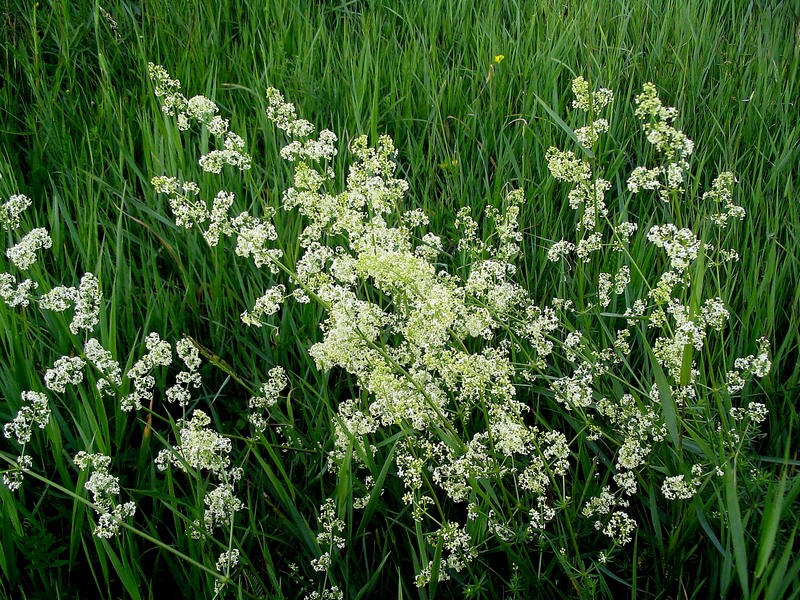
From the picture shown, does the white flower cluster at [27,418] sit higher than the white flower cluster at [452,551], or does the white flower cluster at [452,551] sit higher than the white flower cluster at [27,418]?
the white flower cluster at [27,418]

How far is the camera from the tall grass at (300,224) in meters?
1.86

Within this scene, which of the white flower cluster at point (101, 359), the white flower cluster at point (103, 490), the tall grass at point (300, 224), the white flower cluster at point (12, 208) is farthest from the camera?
the white flower cluster at point (12, 208)

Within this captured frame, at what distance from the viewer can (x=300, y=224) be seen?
287 centimetres

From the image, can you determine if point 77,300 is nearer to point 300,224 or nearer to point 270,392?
point 270,392

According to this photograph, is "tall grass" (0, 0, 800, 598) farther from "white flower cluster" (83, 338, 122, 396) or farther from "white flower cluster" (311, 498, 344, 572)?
"white flower cluster" (83, 338, 122, 396)

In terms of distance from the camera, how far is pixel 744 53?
4039 millimetres

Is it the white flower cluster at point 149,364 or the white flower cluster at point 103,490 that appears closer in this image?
the white flower cluster at point 103,490

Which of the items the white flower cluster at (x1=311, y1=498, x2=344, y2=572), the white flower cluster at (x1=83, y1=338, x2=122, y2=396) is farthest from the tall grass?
the white flower cluster at (x1=83, y1=338, x2=122, y2=396)

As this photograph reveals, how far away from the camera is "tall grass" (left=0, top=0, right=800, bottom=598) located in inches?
73.4

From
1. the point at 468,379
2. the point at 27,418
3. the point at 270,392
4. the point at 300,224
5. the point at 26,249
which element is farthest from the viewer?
the point at 300,224

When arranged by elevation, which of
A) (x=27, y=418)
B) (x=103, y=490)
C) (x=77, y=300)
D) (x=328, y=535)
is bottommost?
(x=328, y=535)

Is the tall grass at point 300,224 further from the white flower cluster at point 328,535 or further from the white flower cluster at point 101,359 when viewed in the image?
the white flower cluster at point 101,359

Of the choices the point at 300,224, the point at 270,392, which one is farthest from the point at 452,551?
the point at 300,224

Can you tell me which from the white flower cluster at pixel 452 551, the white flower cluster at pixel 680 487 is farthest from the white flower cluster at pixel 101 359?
the white flower cluster at pixel 680 487
